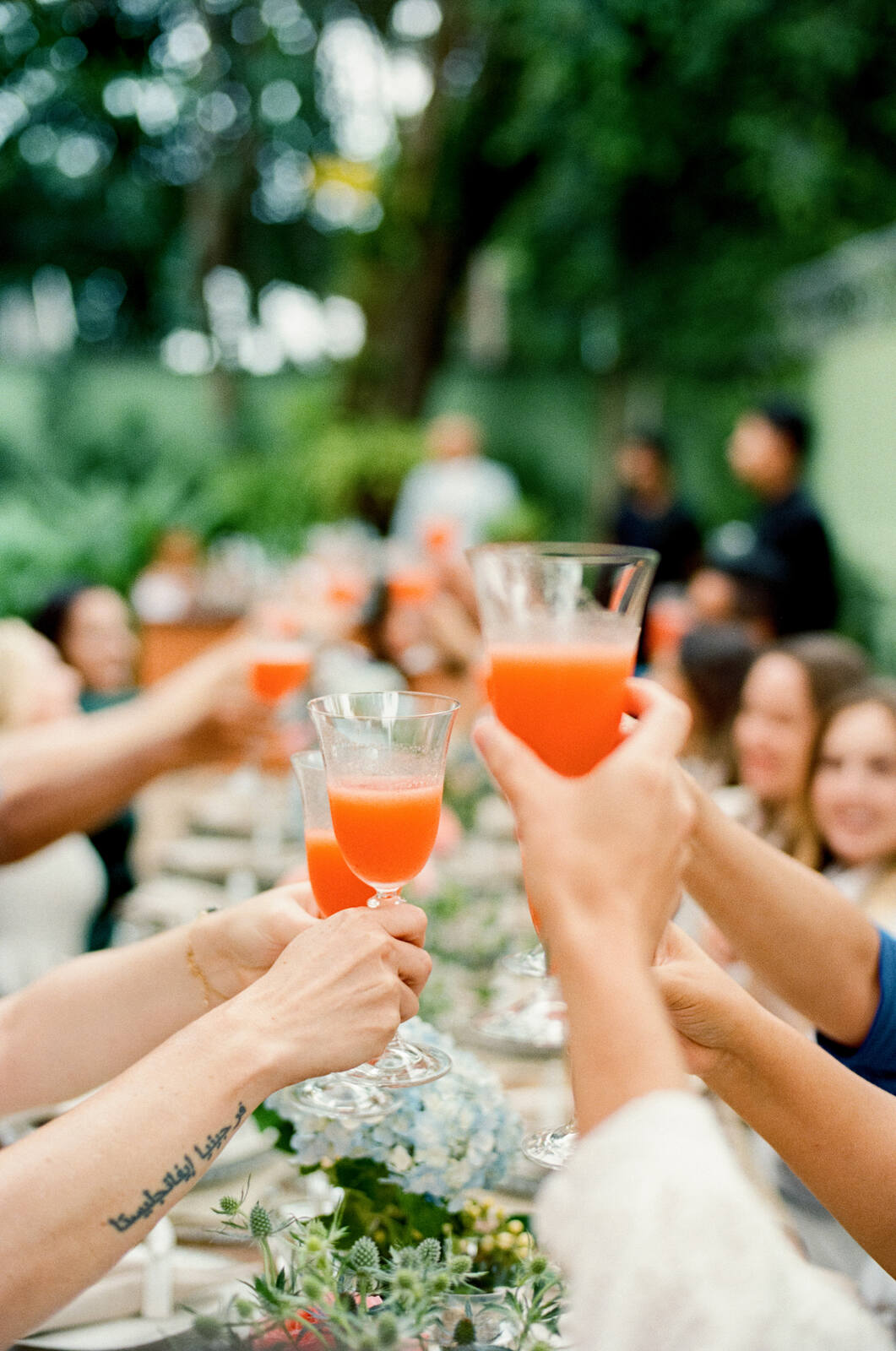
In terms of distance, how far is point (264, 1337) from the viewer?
3.12 ft

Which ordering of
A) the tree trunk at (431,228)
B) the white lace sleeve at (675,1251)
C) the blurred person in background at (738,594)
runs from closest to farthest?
the white lace sleeve at (675,1251) < the blurred person in background at (738,594) < the tree trunk at (431,228)

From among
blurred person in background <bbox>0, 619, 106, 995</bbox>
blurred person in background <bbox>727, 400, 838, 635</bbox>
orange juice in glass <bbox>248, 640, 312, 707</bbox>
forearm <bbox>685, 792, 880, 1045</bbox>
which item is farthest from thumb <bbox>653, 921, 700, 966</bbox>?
blurred person in background <bbox>727, 400, 838, 635</bbox>

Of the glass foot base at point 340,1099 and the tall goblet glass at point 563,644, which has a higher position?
the tall goblet glass at point 563,644

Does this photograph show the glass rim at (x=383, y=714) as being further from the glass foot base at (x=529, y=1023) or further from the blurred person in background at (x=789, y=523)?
the blurred person in background at (x=789, y=523)

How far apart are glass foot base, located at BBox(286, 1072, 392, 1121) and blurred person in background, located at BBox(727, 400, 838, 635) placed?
3.62 meters

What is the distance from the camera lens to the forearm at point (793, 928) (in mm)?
1310

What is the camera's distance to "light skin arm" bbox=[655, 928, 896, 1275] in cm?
112

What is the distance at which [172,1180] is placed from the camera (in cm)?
98

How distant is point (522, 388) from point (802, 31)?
610 cm

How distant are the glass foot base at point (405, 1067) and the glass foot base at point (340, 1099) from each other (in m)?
0.01

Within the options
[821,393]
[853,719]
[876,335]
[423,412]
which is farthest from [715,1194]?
[423,412]

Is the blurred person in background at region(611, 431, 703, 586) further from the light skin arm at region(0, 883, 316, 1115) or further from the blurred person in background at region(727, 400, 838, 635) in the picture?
the light skin arm at region(0, 883, 316, 1115)

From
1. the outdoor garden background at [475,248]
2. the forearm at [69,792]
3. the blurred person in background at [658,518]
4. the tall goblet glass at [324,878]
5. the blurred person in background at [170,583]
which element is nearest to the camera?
the tall goblet glass at [324,878]

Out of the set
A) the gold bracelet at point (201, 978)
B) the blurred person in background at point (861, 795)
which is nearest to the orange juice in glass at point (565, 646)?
the gold bracelet at point (201, 978)
